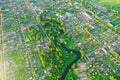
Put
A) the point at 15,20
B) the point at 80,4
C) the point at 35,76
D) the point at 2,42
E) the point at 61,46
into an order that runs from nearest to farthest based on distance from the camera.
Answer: the point at 35,76
the point at 61,46
the point at 2,42
the point at 15,20
the point at 80,4

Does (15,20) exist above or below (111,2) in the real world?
below

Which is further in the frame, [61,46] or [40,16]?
[40,16]

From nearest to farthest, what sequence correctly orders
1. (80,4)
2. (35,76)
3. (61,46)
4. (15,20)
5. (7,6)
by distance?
1. (35,76)
2. (61,46)
3. (15,20)
4. (80,4)
5. (7,6)

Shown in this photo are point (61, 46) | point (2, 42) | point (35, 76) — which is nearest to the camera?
point (35, 76)

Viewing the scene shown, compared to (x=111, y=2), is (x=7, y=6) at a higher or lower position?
lower

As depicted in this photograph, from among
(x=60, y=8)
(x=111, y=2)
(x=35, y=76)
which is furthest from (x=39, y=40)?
(x=111, y=2)

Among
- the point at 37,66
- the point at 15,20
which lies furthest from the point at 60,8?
the point at 37,66

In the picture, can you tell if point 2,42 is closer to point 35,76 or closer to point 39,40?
point 39,40

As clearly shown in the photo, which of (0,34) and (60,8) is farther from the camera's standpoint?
(60,8)

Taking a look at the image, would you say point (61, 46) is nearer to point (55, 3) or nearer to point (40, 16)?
point (40, 16)
